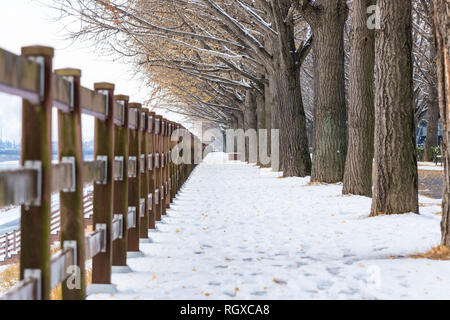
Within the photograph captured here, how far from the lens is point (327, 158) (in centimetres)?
1263

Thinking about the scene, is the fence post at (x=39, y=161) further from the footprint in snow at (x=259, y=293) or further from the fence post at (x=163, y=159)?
the fence post at (x=163, y=159)

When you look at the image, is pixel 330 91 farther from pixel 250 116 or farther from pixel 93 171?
pixel 250 116

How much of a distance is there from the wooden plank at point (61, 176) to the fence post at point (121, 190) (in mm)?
1346

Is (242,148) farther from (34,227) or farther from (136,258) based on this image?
(34,227)

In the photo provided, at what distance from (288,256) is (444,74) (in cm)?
222

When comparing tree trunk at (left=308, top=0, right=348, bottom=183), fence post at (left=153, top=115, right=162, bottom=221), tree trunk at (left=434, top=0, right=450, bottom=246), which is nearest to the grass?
tree trunk at (left=434, top=0, right=450, bottom=246)

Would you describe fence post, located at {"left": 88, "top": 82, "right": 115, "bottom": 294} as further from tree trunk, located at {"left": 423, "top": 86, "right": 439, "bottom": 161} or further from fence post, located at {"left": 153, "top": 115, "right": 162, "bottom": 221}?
tree trunk, located at {"left": 423, "top": 86, "right": 439, "bottom": 161}

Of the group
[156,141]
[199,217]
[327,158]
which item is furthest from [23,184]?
[327,158]

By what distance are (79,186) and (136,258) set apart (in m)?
2.19

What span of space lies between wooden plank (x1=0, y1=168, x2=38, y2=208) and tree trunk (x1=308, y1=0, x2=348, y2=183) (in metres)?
10.8

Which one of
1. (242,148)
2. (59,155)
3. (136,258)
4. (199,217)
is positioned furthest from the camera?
(242,148)

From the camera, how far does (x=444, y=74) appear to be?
489 cm

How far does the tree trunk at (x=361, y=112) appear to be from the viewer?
9.98 meters

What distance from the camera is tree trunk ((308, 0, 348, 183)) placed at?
1244 cm
